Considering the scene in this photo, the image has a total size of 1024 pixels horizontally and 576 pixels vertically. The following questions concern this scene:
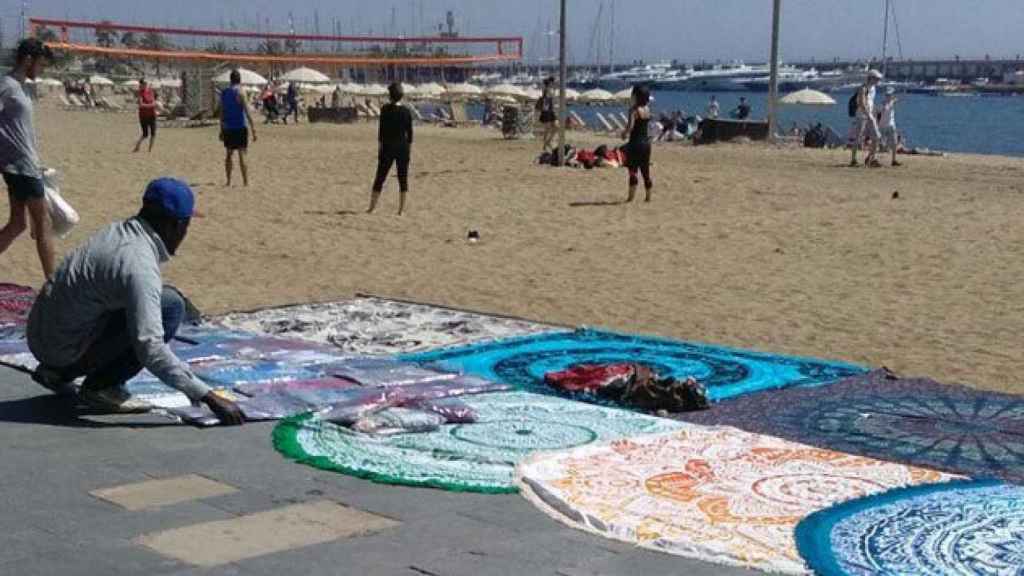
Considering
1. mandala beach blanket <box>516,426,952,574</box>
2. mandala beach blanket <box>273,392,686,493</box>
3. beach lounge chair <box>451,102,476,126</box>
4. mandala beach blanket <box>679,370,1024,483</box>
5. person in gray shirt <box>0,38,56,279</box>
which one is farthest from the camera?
beach lounge chair <box>451,102,476,126</box>

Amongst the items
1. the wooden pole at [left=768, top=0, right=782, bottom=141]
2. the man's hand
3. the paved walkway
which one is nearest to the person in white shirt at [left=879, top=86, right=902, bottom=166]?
the wooden pole at [left=768, top=0, right=782, bottom=141]

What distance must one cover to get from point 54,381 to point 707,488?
2.86 meters

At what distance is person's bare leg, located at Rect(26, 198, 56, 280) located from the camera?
8.72 meters

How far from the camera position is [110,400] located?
573cm

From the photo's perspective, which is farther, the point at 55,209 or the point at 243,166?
Result: the point at 243,166

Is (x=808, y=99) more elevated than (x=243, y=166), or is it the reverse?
(x=808, y=99)

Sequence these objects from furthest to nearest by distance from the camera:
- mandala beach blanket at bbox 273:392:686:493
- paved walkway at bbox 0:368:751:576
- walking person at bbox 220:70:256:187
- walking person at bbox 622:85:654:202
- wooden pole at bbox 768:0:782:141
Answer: wooden pole at bbox 768:0:782:141 → walking person at bbox 220:70:256:187 → walking person at bbox 622:85:654:202 → mandala beach blanket at bbox 273:392:686:493 → paved walkway at bbox 0:368:751:576

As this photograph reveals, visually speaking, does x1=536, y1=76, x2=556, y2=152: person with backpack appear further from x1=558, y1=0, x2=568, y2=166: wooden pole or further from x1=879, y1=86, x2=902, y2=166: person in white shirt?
x1=879, y1=86, x2=902, y2=166: person in white shirt

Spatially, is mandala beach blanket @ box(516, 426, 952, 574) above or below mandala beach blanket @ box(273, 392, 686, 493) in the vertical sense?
above

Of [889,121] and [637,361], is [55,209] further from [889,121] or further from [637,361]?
[889,121]

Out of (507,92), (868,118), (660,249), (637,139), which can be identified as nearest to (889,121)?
(868,118)

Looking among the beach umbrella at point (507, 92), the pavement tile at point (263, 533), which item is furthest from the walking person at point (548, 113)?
the beach umbrella at point (507, 92)

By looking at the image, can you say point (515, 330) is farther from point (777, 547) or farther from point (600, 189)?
point (600, 189)

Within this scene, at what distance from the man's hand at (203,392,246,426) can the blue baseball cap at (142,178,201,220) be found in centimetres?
75
